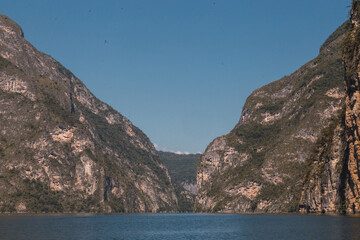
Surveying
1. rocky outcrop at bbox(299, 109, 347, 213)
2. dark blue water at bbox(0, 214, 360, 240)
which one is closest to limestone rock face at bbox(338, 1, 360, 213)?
dark blue water at bbox(0, 214, 360, 240)

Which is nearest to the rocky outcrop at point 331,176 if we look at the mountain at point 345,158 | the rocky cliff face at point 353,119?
the mountain at point 345,158

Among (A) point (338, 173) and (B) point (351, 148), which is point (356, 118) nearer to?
(B) point (351, 148)

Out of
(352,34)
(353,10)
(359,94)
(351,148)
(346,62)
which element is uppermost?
(353,10)

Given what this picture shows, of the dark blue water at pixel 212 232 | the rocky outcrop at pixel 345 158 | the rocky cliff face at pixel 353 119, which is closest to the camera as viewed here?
the dark blue water at pixel 212 232

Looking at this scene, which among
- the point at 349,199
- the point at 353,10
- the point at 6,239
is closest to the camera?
the point at 6,239

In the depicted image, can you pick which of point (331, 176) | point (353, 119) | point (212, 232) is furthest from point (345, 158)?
point (212, 232)

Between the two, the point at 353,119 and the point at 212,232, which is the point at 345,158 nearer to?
the point at 353,119

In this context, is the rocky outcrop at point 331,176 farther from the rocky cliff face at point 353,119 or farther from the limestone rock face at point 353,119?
the rocky cliff face at point 353,119

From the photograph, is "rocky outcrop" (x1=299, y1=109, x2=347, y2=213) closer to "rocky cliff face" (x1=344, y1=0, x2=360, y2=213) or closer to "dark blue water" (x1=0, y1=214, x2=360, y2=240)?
"rocky cliff face" (x1=344, y1=0, x2=360, y2=213)

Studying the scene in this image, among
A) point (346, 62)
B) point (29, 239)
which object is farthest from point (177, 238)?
point (346, 62)
